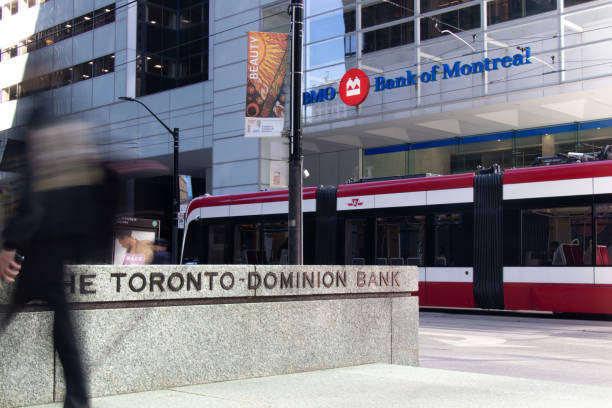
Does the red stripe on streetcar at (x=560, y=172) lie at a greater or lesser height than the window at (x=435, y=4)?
lesser

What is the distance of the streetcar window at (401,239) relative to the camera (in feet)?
59.8

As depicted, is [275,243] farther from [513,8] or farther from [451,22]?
[513,8]

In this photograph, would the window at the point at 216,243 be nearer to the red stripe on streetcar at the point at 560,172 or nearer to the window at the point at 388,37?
the red stripe on streetcar at the point at 560,172

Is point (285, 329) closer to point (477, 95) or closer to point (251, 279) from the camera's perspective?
point (251, 279)

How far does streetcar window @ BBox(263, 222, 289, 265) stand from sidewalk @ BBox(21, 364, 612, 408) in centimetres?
1344

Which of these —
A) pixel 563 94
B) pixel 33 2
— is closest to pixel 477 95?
pixel 563 94

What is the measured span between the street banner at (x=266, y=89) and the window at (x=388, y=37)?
1162 centimetres

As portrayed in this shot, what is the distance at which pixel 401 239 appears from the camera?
1852cm

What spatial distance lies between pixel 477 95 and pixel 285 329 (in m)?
18.8

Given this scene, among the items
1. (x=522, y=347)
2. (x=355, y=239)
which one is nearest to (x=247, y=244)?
(x=355, y=239)

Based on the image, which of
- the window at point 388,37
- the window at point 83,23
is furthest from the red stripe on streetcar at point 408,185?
the window at point 83,23

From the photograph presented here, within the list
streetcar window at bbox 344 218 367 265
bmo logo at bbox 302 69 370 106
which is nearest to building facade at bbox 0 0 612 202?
bmo logo at bbox 302 69 370 106

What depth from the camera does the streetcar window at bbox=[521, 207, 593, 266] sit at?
1541cm

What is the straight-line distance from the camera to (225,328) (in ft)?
21.3
